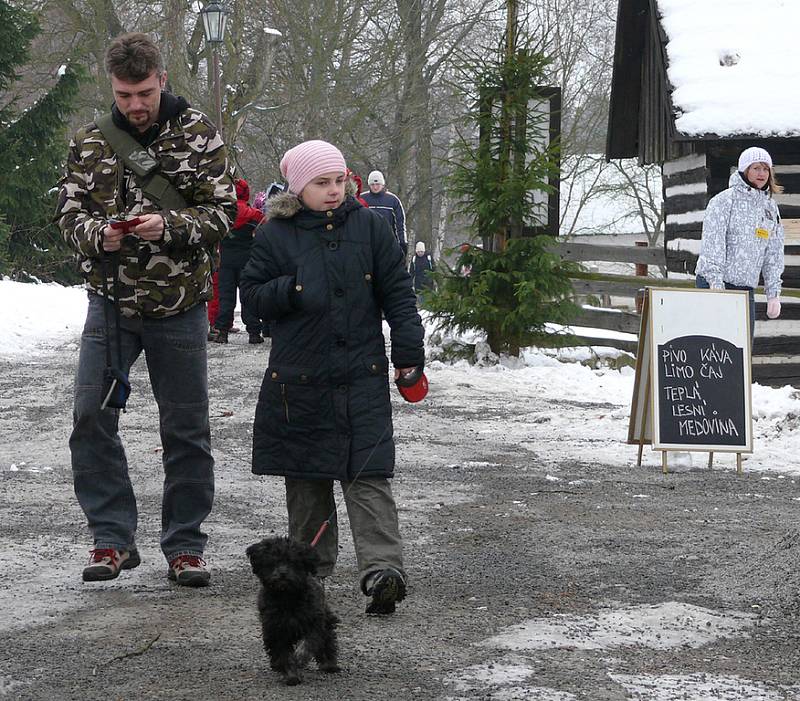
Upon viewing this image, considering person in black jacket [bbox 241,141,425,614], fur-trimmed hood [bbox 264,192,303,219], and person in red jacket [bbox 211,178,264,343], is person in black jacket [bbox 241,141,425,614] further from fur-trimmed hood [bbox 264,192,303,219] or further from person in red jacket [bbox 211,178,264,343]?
person in red jacket [bbox 211,178,264,343]

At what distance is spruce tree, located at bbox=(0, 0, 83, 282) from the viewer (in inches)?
1077

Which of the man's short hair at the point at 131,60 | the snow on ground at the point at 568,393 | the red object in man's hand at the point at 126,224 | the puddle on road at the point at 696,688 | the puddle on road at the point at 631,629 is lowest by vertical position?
the puddle on road at the point at 696,688

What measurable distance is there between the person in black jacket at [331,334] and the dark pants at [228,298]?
9.69 metres

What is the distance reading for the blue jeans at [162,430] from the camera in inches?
210

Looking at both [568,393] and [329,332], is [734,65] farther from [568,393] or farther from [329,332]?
[329,332]

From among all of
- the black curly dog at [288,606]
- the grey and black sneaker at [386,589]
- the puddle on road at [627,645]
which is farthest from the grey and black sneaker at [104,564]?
the puddle on road at [627,645]

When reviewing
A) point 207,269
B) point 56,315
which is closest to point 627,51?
point 56,315

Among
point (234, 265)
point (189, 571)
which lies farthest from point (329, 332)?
point (234, 265)

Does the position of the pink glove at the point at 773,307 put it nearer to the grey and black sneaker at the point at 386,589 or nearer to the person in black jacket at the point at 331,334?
the person in black jacket at the point at 331,334

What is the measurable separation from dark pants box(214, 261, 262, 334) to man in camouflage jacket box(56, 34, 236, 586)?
927cm

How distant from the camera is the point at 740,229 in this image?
10625 millimetres

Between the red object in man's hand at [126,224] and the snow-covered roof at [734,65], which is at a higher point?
the snow-covered roof at [734,65]

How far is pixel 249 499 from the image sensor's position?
7.44 metres

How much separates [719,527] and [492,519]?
44.2 inches
